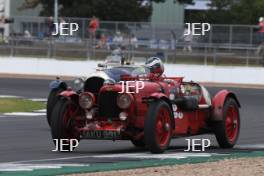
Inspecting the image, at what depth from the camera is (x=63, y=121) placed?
1480cm

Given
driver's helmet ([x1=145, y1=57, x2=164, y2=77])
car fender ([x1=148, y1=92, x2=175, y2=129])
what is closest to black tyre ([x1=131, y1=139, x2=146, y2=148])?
car fender ([x1=148, y1=92, x2=175, y2=129])

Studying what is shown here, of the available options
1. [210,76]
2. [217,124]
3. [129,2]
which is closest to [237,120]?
[217,124]

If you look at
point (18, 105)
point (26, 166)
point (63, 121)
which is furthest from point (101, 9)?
point (26, 166)

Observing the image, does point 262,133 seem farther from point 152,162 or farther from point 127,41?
point 127,41

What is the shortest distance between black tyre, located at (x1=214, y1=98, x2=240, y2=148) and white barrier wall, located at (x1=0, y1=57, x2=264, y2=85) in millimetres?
21091

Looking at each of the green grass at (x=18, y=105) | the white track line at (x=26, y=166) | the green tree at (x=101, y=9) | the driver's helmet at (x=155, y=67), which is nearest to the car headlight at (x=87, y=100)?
the driver's helmet at (x=155, y=67)

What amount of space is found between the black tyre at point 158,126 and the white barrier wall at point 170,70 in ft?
74.5

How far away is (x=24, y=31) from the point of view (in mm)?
46125

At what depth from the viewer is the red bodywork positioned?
14.6m

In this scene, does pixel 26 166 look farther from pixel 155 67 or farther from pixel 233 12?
pixel 233 12

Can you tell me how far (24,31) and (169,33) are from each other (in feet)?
25.4

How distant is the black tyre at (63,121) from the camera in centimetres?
1475

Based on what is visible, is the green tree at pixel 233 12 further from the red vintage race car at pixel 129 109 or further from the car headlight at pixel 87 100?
the car headlight at pixel 87 100

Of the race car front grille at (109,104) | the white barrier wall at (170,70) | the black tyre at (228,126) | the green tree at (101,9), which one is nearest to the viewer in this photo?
the race car front grille at (109,104)
